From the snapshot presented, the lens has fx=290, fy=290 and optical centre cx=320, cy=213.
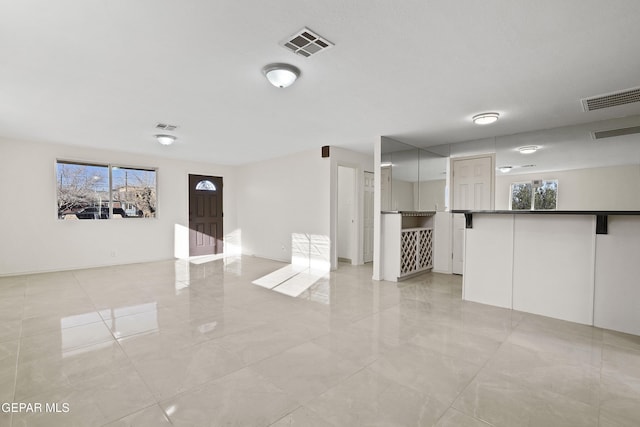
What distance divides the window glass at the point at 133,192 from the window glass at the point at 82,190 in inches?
6.8

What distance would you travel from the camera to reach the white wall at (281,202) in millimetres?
6109

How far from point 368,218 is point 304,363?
16.2 feet

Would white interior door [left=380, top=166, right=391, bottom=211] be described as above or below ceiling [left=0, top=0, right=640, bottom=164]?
below

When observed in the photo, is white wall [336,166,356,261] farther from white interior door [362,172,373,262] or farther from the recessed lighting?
the recessed lighting

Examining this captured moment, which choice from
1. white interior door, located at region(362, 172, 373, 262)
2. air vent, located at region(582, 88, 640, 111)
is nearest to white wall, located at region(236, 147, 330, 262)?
white interior door, located at region(362, 172, 373, 262)

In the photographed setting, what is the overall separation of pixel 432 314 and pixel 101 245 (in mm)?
6627

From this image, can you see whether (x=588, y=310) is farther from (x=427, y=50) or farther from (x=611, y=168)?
(x=427, y=50)

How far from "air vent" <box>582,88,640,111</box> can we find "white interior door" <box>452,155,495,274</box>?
1589mm

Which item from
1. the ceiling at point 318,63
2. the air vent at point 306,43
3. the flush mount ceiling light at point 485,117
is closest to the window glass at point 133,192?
the ceiling at point 318,63

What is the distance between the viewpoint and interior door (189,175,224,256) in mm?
7645

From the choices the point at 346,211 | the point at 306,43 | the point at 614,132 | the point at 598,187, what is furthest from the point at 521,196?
the point at 306,43

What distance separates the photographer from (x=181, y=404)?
176cm

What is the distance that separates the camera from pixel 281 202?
7031mm

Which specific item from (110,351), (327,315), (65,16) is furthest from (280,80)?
(110,351)
